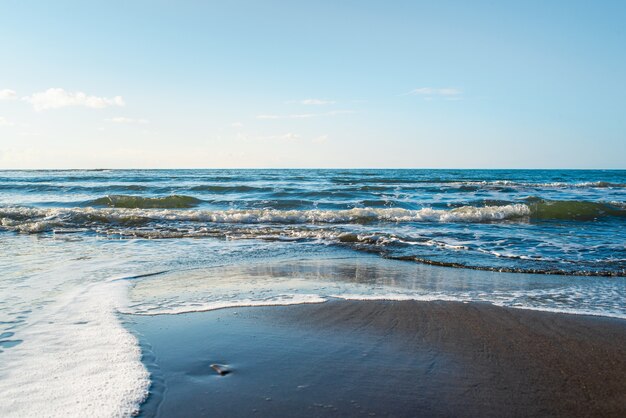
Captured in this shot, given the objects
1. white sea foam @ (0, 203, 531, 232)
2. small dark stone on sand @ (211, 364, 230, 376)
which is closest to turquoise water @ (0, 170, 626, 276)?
white sea foam @ (0, 203, 531, 232)

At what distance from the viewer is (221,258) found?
26.2 ft

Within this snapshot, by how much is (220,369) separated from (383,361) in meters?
1.20

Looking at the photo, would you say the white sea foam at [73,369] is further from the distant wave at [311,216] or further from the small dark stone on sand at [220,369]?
the distant wave at [311,216]

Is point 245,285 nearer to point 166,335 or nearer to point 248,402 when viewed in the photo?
point 166,335

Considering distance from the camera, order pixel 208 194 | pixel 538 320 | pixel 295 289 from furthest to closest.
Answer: pixel 208 194 → pixel 295 289 → pixel 538 320

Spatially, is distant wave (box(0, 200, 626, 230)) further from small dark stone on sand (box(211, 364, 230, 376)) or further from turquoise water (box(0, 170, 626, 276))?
small dark stone on sand (box(211, 364, 230, 376))

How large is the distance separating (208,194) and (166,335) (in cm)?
2192

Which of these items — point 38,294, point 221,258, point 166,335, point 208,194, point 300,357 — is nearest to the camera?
point 300,357

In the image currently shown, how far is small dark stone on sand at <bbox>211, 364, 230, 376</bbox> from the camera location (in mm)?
3156

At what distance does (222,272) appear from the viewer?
6754mm

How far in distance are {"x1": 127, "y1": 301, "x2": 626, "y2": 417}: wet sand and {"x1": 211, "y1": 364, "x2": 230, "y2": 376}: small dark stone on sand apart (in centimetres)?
3

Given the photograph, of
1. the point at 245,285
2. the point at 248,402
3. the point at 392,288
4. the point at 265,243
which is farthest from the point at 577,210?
the point at 248,402

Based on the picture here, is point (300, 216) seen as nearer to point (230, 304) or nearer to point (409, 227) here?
point (409, 227)

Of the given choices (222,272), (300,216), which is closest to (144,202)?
(300,216)
